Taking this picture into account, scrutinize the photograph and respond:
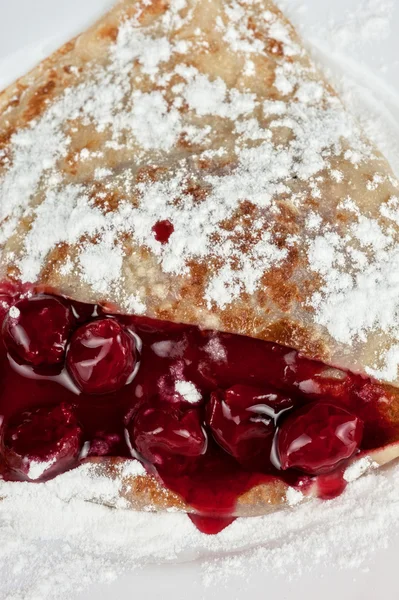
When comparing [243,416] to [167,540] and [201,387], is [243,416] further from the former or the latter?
[167,540]

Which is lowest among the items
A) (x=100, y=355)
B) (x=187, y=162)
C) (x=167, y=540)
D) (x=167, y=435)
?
(x=167, y=540)

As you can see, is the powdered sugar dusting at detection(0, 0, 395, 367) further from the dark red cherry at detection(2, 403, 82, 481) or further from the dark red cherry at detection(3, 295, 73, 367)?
the dark red cherry at detection(2, 403, 82, 481)

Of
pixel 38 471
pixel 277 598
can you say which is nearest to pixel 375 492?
pixel 277 598

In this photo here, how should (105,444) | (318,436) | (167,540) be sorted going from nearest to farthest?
(318,436), (105,444), (167,540)

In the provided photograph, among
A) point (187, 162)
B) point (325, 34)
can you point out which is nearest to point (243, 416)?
point (187, 162)

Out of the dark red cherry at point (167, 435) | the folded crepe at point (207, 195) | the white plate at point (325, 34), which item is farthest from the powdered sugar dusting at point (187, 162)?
the dark red cherry at point (167, 435)

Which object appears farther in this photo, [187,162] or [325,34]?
[325,34]

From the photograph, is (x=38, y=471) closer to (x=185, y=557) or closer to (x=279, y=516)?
(x=185, y=557)
